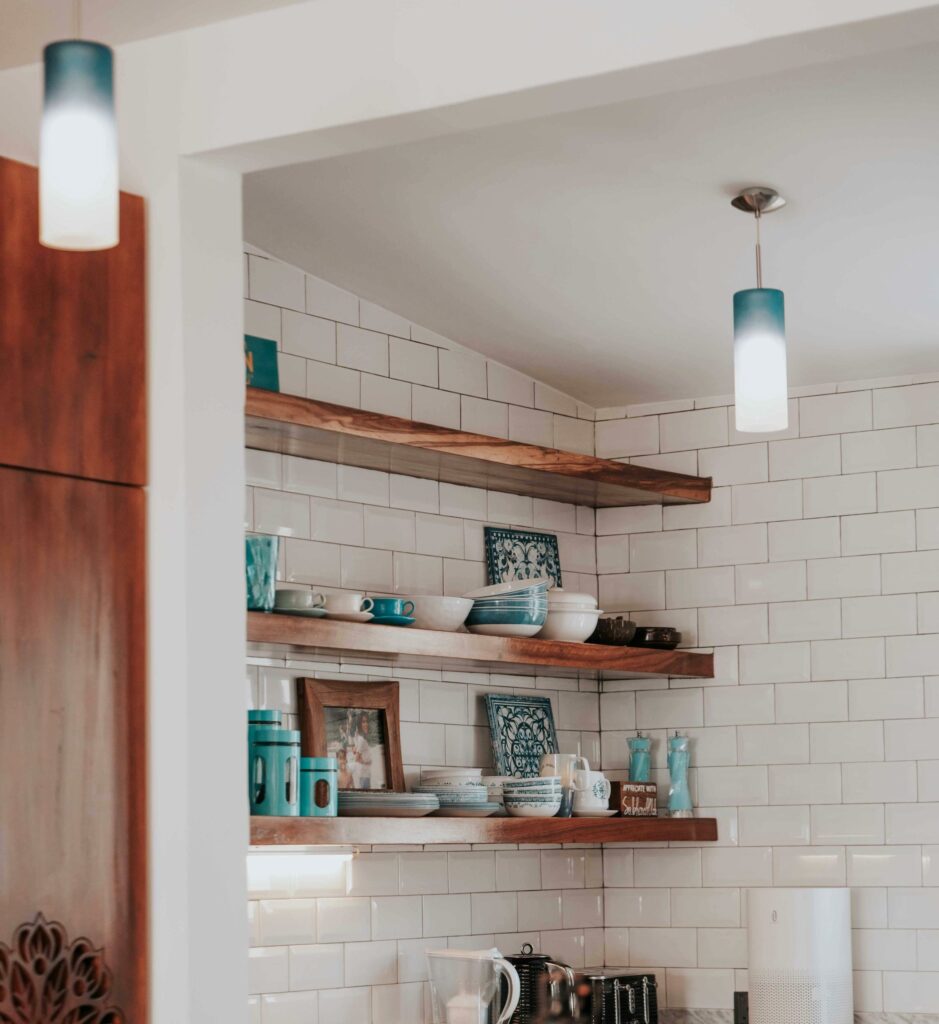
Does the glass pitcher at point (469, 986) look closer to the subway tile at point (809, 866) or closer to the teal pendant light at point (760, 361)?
the subway tile at point (809, 866)

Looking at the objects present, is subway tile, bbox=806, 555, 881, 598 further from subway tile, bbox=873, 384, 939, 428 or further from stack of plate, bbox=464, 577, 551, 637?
stack of plate, bbox=464, 577, 551, 637

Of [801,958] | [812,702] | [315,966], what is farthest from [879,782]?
[315,966]

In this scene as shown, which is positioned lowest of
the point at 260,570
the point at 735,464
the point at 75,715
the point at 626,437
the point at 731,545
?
the point at 75,715

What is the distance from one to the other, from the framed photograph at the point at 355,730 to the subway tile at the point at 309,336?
83cm

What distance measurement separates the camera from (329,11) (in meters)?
2.65

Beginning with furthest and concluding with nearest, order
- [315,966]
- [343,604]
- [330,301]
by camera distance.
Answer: [330,301] < [315,966] < [343,604]

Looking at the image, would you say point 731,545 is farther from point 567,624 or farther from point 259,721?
point 259,721

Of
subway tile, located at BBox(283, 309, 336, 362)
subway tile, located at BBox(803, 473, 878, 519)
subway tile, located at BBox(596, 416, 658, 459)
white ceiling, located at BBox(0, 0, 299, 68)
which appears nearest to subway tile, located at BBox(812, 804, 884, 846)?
subway tile, located at BBox(803, 473, 878, 519)

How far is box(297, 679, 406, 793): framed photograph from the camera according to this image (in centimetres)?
396

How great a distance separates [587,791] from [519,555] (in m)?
0.72

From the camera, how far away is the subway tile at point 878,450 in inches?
186

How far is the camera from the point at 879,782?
4609 millimetres

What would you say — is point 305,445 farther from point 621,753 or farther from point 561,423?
point 621,753

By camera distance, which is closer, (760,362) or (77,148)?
(77,148)
